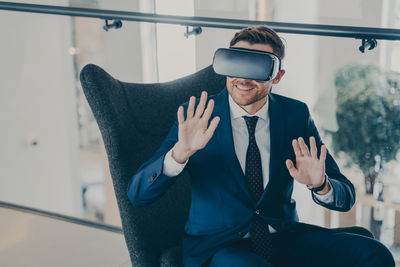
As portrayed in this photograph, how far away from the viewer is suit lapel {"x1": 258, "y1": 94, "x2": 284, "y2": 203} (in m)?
1.31

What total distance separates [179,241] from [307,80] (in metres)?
2.61

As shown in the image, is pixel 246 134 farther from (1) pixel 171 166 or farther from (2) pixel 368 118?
(2) pixel 368 118

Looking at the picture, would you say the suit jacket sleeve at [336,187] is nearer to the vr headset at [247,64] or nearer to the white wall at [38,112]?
the vr headset at [247,64]

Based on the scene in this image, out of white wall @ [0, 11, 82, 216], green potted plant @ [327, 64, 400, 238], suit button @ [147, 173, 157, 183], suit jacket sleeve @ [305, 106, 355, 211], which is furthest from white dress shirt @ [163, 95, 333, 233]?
white wall @ [0, 11, 82, 216]

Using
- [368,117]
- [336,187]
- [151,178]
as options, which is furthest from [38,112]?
[336,187]

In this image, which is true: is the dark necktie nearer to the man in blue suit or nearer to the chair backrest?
the man in blue suit

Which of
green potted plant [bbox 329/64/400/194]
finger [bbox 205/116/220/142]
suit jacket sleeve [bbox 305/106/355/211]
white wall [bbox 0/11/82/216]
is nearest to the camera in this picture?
finger [bbox 205/116/220/142]

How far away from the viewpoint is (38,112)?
393cm

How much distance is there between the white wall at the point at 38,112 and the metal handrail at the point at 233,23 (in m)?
1.52

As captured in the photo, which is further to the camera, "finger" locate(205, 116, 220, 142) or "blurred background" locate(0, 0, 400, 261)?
"blurred background" locate(0, 0, 400, 261)

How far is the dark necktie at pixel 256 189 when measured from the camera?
1290 millimetres

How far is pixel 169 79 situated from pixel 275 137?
1798 millimetres

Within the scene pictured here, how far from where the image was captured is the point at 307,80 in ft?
12.6

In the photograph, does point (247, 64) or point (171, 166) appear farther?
point (171, 166)
